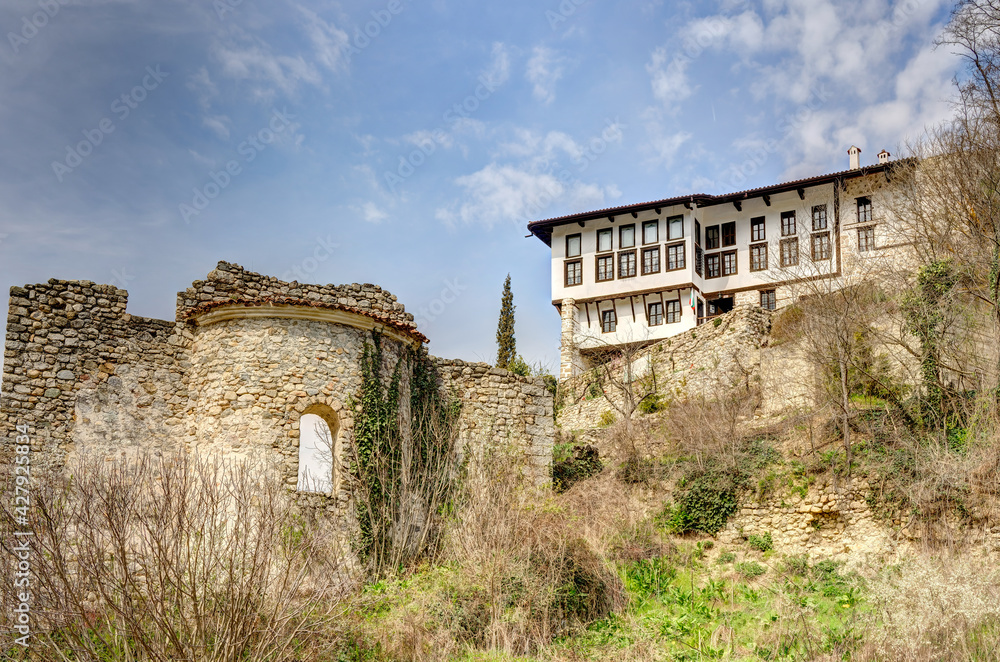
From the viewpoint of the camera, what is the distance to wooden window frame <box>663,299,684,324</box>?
120ft

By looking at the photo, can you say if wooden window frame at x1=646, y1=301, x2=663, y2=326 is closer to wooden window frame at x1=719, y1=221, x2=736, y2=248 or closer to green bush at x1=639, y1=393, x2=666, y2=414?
wooden window frame at x1=719, y1=221, x2=736, y2=248

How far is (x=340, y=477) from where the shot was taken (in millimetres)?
13992

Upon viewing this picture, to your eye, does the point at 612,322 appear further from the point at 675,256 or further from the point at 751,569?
the point at 751,569

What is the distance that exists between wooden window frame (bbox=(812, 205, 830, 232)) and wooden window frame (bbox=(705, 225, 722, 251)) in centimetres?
412

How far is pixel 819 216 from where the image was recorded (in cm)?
3509

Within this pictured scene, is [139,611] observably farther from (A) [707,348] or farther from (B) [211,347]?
(A) [707,348]

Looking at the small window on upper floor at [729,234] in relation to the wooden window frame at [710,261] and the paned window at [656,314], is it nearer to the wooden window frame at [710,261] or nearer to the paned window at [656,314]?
the wooden window frame at [710,261]

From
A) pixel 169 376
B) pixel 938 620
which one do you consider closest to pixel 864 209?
pixel 938 620

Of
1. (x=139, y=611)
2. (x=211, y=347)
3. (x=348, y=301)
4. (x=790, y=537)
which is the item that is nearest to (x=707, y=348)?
(x=790, y=537)

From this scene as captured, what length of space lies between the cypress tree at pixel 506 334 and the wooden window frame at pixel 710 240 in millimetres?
9108

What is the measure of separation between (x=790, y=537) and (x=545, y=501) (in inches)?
210

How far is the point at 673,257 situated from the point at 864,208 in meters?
7.87

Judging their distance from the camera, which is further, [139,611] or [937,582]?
[937,582]

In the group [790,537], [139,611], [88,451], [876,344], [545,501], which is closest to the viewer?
[139,611]
